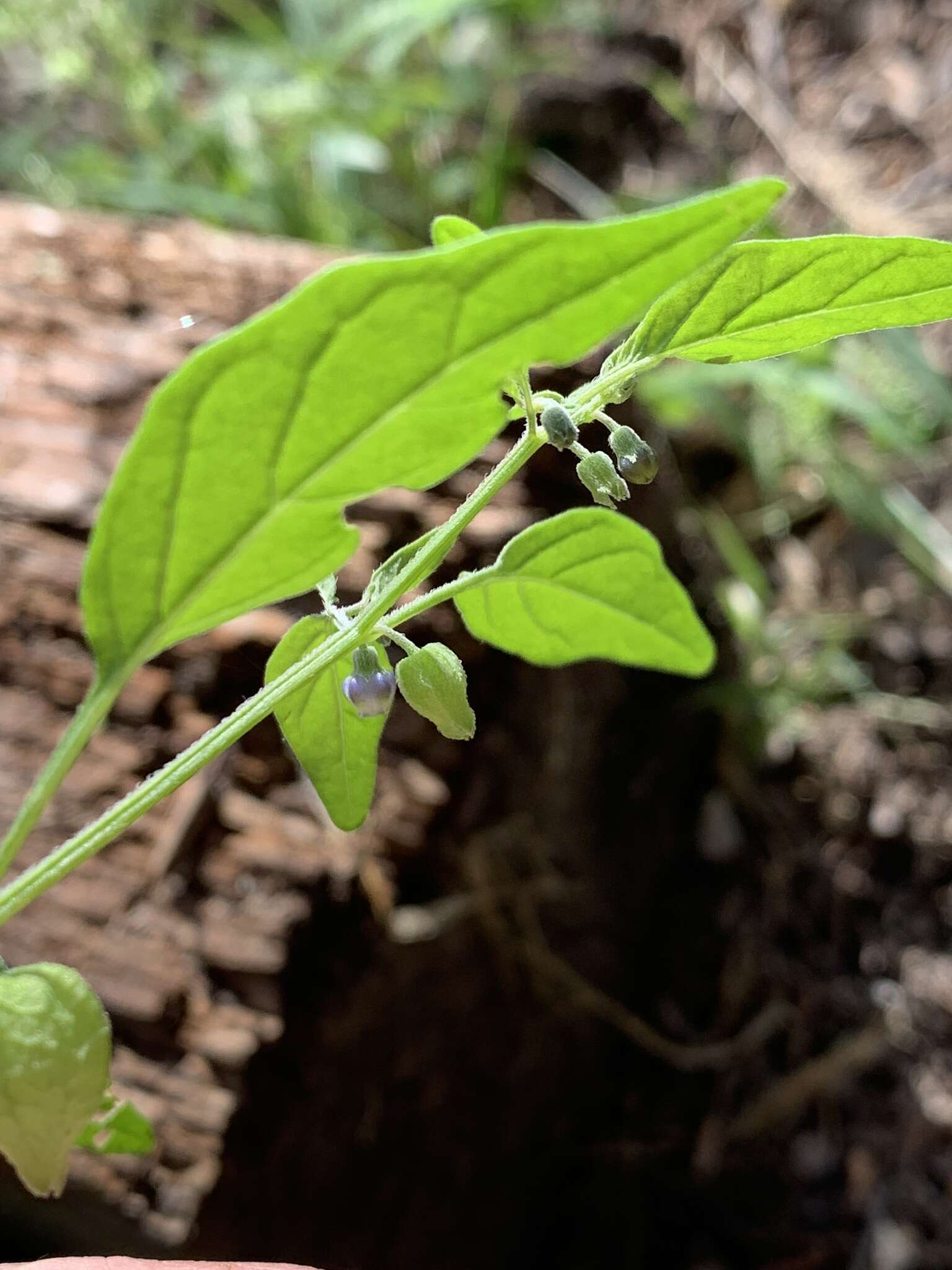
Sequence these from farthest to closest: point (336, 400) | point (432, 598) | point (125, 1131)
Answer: point (125, 1131)
point (432, 598)
point (336, 400)

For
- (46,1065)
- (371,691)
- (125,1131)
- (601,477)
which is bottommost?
(125,1131)

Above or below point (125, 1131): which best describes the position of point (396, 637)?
above

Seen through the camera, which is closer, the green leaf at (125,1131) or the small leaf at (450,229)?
the small leaf at (450,229)

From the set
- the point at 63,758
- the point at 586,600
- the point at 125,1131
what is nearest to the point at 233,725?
the point at 63,758

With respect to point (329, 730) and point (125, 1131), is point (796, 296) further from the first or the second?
point (125, 1131)

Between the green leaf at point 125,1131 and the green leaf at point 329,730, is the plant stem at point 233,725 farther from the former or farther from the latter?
the green leaf at point 125,1131

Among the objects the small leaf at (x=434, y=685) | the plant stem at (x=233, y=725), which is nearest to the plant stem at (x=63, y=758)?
the plant stem at (x=233, y=725)

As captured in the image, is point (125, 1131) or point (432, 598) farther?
point (125, 1131)
